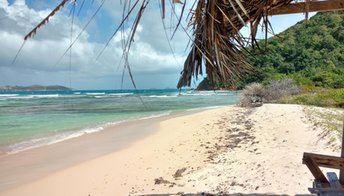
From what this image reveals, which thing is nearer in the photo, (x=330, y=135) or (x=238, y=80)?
(x=238, y=80)

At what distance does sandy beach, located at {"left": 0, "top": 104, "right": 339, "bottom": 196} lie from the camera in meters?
4.71

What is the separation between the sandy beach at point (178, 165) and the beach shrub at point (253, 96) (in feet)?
32.4

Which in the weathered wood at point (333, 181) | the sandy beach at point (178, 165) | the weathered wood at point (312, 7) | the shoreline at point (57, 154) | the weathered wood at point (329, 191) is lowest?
the shoreline at point (57, 154)

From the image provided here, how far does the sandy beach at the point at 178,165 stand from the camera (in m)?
4.71

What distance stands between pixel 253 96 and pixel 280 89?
1942 mm

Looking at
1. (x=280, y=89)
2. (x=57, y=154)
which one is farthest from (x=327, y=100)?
(x=57, y=154)

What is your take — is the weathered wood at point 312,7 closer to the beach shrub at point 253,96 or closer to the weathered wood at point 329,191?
the weathered wood at point 329,191

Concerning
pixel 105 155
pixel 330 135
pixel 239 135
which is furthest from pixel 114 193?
pixel 239 135

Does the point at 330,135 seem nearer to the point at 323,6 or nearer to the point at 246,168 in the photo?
the point at 246,168

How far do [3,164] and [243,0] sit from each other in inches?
275

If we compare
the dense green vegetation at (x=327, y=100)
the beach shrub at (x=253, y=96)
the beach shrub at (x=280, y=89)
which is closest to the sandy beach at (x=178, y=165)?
the dense green vegetation at (x=327, y=100)

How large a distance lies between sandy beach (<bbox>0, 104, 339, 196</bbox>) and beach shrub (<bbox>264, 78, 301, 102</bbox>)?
34.5ft

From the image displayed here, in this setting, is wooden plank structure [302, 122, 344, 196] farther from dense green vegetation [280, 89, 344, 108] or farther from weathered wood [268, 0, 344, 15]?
dense green vegetation [280, 89, 344, 108]

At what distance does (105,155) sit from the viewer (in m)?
8.07
